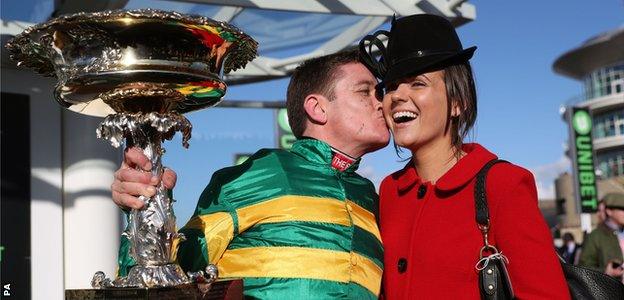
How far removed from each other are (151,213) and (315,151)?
0.94m

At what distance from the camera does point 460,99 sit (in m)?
2.70

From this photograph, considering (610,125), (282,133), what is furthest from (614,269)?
(610,125)

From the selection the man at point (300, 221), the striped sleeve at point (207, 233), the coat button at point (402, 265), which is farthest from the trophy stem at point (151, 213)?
the coat button at point (402, 265)

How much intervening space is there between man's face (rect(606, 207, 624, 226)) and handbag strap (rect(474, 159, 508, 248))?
16.8 feet

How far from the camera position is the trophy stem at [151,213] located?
2242mm

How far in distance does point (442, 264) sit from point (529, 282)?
30 cm

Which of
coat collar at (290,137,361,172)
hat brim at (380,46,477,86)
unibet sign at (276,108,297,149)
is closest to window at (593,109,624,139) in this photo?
unibet sign at (276,108,297,149)

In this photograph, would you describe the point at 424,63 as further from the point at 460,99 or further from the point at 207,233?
the point at 207,233

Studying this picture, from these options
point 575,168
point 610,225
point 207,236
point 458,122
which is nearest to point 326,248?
point 207,236

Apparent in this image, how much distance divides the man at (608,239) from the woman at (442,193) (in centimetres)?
487

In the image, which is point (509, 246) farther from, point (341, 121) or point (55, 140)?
point (55, 140)

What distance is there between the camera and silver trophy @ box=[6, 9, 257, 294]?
7.25ft

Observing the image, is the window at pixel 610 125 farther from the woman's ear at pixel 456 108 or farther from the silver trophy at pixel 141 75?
the silver trophy at pixel 141 75

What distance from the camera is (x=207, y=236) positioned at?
8.57 ft
